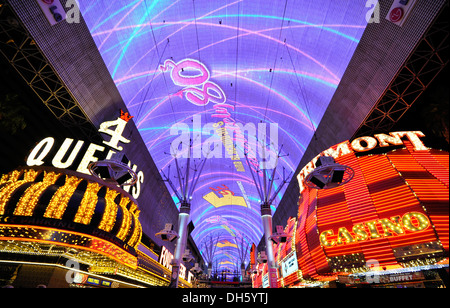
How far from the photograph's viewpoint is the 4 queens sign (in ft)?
56.3

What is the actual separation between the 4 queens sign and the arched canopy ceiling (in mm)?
104

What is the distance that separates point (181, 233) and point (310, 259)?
13.1m

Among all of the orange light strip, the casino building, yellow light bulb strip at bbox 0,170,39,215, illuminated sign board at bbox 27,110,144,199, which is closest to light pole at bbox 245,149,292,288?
the casino building

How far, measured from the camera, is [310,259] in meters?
10.8

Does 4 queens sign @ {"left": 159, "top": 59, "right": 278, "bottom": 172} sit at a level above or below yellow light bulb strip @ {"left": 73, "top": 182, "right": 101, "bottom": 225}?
above

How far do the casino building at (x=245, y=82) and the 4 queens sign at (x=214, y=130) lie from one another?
0.72 feet

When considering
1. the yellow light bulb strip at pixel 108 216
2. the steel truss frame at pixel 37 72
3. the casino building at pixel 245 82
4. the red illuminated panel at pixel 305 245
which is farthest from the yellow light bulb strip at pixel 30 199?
the red illuminated panel at pixel 305 245

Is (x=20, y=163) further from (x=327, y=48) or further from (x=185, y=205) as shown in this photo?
(x=327, y=48)

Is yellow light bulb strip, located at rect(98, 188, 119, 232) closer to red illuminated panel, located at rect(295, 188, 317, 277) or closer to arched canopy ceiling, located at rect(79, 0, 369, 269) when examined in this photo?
arched canopy ceiling, located at rect(79, 0, 369, 269)

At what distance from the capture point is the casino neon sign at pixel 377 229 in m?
7.56

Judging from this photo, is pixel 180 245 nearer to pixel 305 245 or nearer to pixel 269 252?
pixel 269 252

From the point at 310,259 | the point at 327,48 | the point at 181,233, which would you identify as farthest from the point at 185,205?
the point at 327,48

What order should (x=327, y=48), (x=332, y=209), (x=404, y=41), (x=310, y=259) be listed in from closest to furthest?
(x=404, y=41) < (x=332, y=209) < (x=310, y=259) < (x=327, y=48)
